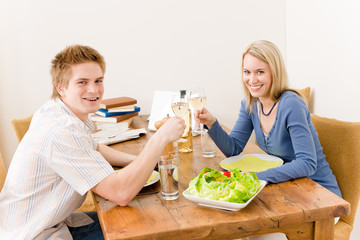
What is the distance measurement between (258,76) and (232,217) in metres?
0.90

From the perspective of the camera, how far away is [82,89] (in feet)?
5.11

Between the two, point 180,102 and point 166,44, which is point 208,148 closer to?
point 180,102

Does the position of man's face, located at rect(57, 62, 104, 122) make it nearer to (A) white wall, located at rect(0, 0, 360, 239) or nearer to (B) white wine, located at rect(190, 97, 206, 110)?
(B) white wine, located at rect(190, 97, 206, 110)

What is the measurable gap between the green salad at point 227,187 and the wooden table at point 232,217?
0.15 ft

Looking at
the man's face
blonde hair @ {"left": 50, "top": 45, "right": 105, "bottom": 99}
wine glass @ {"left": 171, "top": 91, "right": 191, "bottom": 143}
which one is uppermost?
blonde hair @ {"left": 50, "top": 45, "right": 105, "bottom": 99}

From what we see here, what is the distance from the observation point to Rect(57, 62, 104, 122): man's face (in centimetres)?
154

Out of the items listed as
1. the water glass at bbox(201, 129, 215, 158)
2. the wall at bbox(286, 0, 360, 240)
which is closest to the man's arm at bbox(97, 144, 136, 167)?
the water glass at bbox(201, 129, 215, 158)

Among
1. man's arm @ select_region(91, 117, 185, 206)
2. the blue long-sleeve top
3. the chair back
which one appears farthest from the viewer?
the chair back

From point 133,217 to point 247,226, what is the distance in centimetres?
36

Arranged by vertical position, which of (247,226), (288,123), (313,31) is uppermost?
(313,31)

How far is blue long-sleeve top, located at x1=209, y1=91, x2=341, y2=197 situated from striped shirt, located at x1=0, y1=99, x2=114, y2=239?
2.15 feet

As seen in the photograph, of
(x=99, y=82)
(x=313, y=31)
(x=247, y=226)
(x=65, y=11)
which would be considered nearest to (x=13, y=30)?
(x=65, y=11)

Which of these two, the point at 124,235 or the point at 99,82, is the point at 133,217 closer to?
the point at 124,235

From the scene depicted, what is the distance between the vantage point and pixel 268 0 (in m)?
3.14
